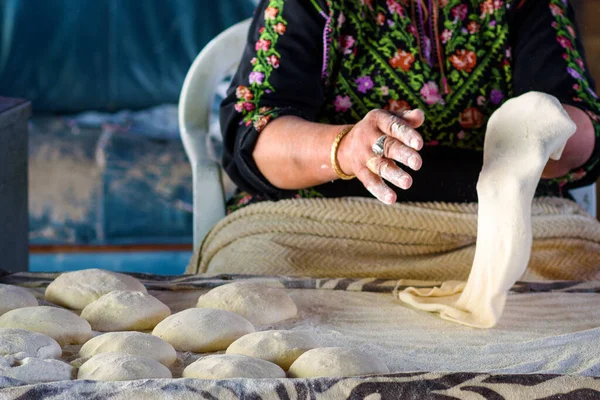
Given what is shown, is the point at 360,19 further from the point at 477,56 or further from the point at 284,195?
the point at 284,195

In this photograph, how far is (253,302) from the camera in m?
0.94

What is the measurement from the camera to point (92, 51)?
3725 mm

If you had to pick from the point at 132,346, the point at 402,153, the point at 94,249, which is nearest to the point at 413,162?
the point at 402,153

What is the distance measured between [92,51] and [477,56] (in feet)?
8.97

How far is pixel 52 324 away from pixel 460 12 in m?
0.87

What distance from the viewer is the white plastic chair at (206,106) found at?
155 cm

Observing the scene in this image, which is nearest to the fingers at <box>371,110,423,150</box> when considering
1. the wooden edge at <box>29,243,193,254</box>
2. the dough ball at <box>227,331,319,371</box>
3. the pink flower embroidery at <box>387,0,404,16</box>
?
the dough ball at <box>227,331,319,371</box>

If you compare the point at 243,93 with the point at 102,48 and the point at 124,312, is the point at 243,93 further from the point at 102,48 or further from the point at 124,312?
the point at 102,48

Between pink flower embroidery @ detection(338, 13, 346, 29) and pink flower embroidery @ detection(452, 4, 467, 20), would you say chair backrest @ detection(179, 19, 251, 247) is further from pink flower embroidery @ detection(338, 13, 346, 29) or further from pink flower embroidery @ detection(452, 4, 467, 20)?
pink flower embroidery @ detection(452, 4, 467, 20)

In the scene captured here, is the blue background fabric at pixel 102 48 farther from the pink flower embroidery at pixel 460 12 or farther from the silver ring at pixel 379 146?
the silver ring at pixel 379 146

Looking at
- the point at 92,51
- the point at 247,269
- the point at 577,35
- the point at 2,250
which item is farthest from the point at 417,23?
the point at 92,51

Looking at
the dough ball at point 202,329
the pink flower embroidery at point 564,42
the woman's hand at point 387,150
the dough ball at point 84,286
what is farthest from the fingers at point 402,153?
the pink flower embroidery at point 564,42

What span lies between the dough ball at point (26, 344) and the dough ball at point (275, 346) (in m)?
0.17

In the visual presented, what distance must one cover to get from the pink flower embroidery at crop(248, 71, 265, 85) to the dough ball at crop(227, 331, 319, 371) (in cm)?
60
